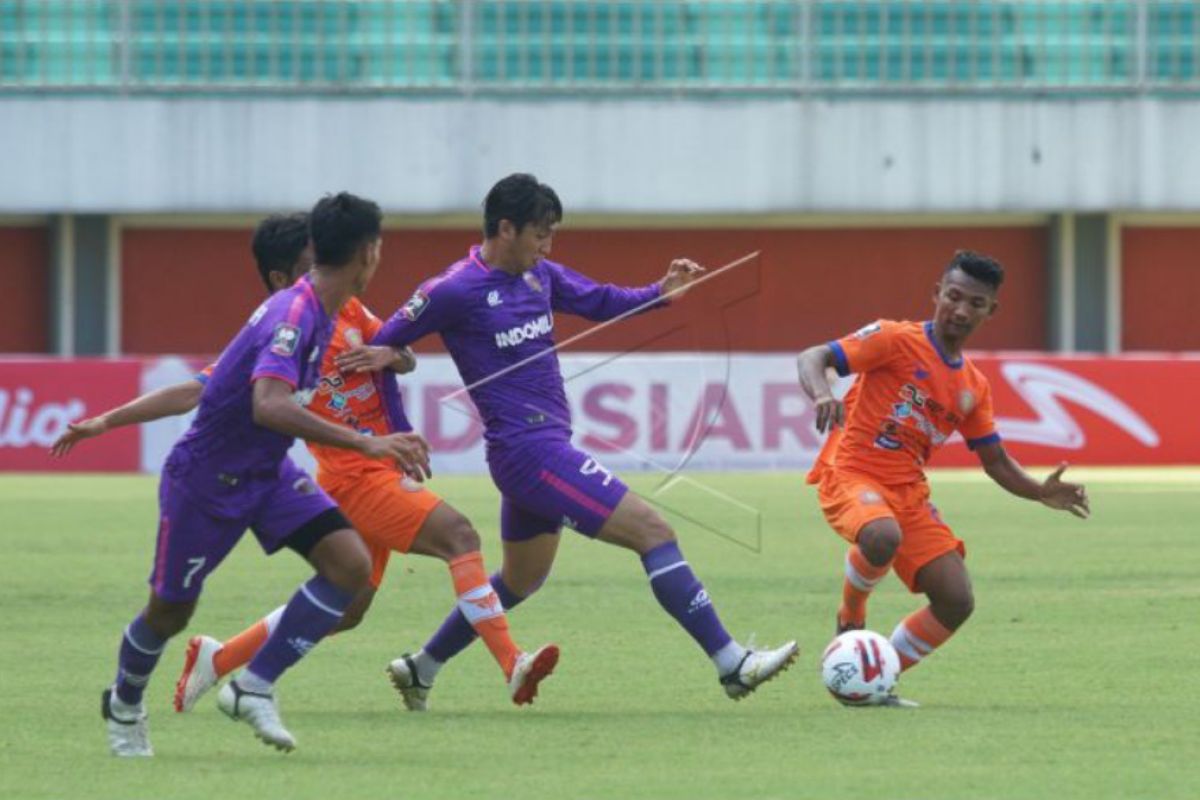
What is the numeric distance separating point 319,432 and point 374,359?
178 cm

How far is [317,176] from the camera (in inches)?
1458

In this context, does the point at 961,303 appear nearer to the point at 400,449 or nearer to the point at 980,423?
the point at 980,423

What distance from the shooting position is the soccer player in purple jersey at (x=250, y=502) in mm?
8336

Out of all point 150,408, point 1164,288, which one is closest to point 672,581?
point 150,408

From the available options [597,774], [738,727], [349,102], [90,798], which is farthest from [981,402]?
[349,102]

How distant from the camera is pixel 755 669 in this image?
9.54 m

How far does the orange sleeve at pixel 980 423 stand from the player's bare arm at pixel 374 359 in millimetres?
2247

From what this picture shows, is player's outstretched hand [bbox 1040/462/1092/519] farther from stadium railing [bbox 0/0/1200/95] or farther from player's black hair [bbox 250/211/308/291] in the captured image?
stadium railing [bbox 0/0/1200/95]

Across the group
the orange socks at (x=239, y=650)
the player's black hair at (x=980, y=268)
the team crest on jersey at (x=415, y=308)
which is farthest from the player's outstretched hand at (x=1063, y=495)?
the orange socks at (x=239, y=650)

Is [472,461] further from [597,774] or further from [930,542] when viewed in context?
[597,774]

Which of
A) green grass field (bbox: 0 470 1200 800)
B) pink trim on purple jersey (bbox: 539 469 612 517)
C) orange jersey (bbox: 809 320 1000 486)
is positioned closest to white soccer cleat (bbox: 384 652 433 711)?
green grass field (bbox: 0 470 1200 800)

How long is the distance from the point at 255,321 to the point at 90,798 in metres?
1.57

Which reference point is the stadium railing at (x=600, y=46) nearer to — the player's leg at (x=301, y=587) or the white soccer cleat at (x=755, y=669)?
the white soccer cleat at (x=755, y=669)

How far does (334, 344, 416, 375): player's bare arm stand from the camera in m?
9.80
